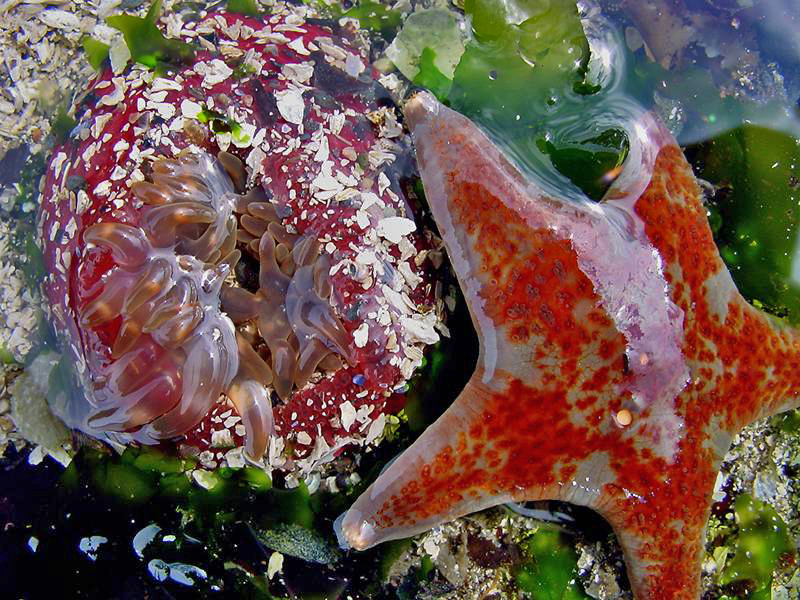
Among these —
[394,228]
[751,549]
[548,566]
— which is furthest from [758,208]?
[548,566]

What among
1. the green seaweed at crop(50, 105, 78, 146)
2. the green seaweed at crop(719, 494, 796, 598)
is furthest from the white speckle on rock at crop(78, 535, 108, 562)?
the green seaweed at crop(719, 494, 796, 598)

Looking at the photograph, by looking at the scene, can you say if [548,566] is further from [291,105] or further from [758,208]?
[291,105]

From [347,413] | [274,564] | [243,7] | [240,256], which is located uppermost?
[243,7]

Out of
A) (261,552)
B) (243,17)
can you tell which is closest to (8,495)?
(261,552)

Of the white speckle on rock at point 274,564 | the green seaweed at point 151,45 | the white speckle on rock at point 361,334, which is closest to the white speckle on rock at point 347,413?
the white speckle on rock at point 361,334

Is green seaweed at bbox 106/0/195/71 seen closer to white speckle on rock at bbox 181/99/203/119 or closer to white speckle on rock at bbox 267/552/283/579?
white speckle on rock at bbox 181/99/203/119

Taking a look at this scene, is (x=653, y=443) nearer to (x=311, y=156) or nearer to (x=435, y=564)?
(x=435, y=564)
